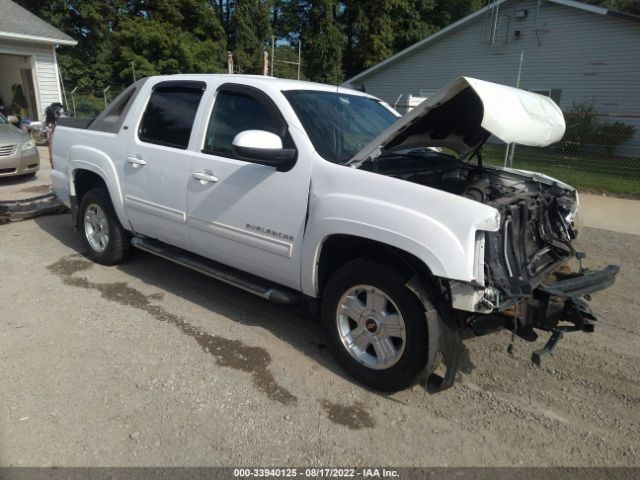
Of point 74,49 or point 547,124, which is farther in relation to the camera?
point 74,49

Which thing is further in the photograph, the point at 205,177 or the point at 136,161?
the point at 136,161

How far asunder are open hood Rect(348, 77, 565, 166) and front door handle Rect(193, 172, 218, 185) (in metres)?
1.19

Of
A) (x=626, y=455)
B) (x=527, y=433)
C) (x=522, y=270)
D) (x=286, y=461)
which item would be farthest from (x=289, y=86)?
(x=626, y=455)

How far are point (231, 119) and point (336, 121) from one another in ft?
2.79

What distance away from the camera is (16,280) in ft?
16.0

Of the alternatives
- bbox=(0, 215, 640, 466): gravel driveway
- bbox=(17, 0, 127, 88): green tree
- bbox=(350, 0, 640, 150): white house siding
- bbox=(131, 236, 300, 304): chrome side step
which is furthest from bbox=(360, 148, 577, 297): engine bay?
bbox=(17, 0, 127, 88): green tree

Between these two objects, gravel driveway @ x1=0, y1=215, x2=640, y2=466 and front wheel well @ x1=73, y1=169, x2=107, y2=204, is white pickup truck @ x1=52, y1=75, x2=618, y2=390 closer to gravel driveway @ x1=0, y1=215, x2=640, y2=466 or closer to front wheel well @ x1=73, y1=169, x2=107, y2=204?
gravel driveway @ x1=0, y1=215, x2=640, y2=466

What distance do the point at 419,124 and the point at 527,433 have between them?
199 centimetres

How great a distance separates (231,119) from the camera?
3879 mm

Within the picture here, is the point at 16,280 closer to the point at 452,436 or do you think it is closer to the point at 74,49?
the point at 452,436

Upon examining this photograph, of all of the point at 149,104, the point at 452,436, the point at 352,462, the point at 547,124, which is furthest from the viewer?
the point at 149,104

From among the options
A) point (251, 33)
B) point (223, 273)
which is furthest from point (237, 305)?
point (251, 33)

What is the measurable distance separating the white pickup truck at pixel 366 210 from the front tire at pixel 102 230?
1.32ft

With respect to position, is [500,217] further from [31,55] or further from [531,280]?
[31,55]
